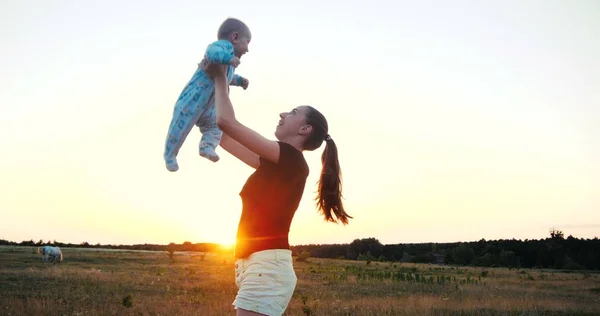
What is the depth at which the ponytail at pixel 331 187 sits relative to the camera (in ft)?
11.7

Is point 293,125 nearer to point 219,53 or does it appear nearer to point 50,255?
point 219,53

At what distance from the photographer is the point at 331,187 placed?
11.7 ft

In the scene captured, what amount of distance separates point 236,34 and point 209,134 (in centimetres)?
65

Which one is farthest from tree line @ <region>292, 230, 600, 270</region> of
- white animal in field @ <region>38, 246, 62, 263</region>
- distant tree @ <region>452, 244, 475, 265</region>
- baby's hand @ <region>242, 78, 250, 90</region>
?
baby's hand @ <region>242, 78, 250, 90</region>

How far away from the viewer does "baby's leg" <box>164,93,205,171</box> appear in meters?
3.19

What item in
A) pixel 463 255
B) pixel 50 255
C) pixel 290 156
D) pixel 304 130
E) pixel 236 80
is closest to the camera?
pixel 290 156

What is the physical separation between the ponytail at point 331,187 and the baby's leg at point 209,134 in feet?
2.27

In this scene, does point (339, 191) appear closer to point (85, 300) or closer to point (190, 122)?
point (190, 122)

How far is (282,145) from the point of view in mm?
3166

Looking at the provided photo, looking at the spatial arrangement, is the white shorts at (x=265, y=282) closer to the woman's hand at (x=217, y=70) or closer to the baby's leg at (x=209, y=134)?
the baby's leg at (x=209, y=134)

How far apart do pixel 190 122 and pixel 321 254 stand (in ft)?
278

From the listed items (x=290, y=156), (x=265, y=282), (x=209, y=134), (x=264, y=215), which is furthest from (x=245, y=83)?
(x=265, y=282)

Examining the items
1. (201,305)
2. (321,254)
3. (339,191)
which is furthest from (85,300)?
(321,254)

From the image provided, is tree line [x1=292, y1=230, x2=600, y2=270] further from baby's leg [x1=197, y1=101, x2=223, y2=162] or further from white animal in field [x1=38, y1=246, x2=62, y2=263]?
baby's leg [x1=197, y1=101, x2=223, y2=162]
